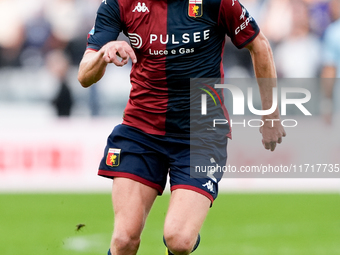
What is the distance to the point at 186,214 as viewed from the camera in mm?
4395

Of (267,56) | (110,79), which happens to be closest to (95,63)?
(267,56)

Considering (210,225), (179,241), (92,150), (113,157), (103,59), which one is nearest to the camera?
(103,59)

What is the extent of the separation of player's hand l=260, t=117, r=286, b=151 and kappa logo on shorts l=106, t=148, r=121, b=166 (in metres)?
1.12

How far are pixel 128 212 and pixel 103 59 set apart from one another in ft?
3.70

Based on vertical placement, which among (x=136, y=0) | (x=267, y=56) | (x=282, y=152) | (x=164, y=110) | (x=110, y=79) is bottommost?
(x=282, y=152)

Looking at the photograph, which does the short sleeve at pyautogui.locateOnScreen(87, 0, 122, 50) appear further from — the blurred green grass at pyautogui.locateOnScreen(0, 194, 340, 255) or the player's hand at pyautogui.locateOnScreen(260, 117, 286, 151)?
the blurred green grass at pyautogui.locateOnScreen(0, 194, 340, 255)

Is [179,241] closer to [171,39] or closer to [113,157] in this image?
[113,157]

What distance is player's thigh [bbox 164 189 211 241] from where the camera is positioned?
14.3ft

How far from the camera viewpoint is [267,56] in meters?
4.72

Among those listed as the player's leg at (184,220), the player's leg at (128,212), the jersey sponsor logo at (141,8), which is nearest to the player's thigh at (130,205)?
the player's leg at (128,212)

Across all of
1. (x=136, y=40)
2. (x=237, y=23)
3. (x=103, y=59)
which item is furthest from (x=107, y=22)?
(x=237, y=23)

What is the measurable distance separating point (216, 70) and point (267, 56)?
0.39 meters

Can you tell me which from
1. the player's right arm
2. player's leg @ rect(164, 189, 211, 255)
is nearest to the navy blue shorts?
player's leg @ rect(164, 189, 211, 255)

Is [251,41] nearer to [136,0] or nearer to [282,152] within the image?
[136,0]
